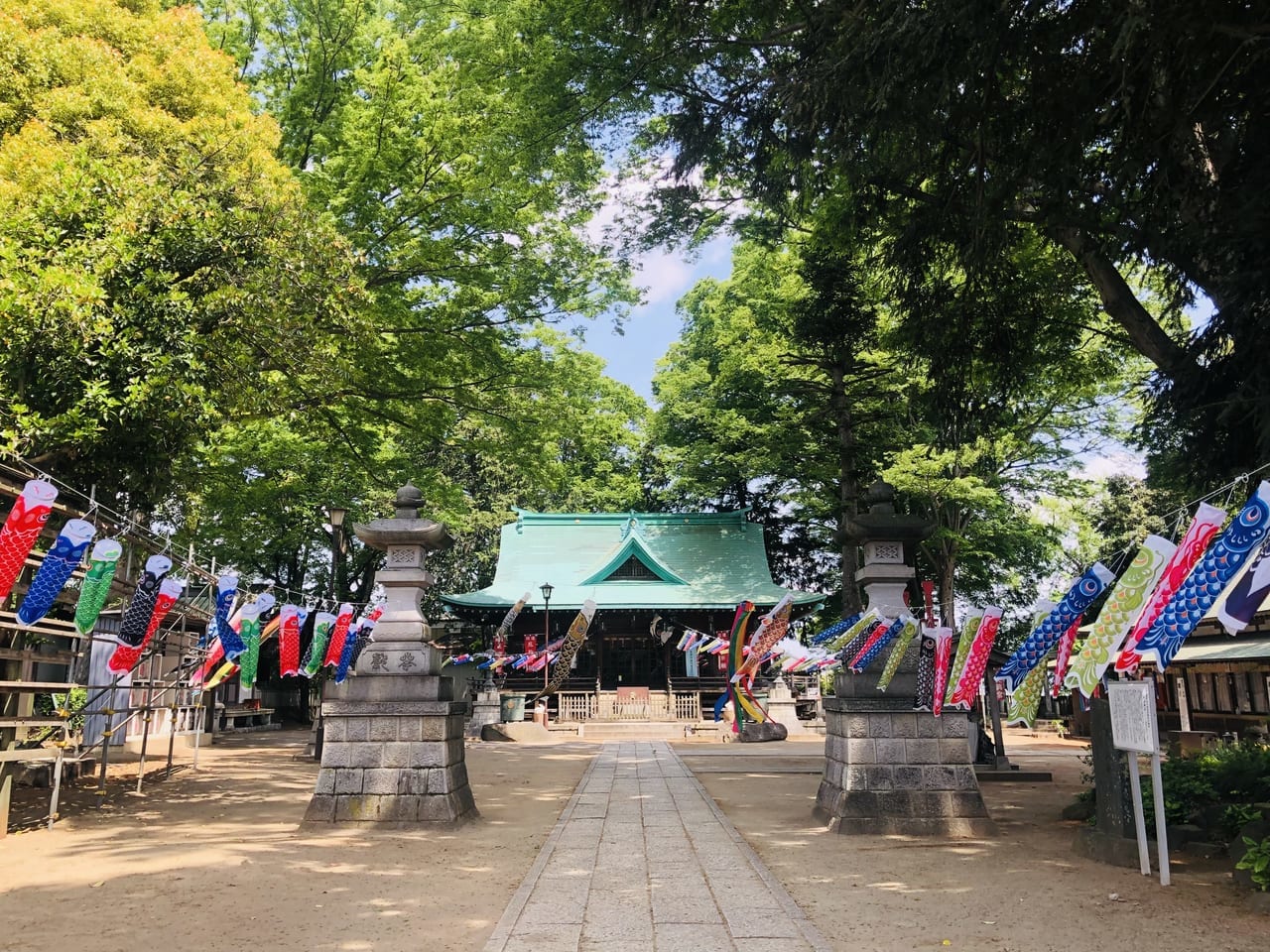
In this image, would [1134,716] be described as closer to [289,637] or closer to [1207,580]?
[1207,580]

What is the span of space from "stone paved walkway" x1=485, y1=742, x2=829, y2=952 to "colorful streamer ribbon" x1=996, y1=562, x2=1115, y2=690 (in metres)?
3.04

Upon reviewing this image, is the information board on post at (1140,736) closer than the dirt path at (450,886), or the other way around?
the dirt path at (450,886)

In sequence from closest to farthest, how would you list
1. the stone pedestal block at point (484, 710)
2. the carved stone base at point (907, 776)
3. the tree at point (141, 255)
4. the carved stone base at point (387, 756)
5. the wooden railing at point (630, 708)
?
the carved stone base at point (907, 776)
the carved stone base at point (387, 756)
the tree at point (141, 255)
the stone pedestal block at point (484, 710)
the wooden railing at point (630, 708)

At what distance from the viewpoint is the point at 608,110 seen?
37.8 feet

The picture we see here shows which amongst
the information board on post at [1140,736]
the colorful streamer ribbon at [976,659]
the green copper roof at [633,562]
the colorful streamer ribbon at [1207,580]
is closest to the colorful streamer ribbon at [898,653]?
the colorful streamer ribbon at [976,659]

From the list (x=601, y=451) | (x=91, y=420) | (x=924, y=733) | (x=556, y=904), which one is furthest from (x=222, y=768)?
(x=601, y=451)

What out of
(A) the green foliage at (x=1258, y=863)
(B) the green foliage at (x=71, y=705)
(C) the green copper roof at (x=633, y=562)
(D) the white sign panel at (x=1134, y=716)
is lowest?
(A) the green foliage at (x=1258, y=863)

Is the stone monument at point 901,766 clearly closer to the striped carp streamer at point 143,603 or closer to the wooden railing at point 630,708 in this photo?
the striped carp streamer at point 143,603

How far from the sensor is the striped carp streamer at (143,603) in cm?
926

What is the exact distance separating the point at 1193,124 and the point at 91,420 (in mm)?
11971

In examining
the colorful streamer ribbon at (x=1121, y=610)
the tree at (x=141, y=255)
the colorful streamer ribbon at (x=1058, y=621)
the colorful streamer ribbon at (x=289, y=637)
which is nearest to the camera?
the colorful streamer ribbon at (x=1121, y=610)

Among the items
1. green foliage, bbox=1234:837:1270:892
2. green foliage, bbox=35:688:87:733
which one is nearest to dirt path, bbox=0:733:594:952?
green foliage, bbox=35:688:87:733

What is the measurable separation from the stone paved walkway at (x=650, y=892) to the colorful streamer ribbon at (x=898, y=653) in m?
2.30

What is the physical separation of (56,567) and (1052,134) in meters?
10.0
